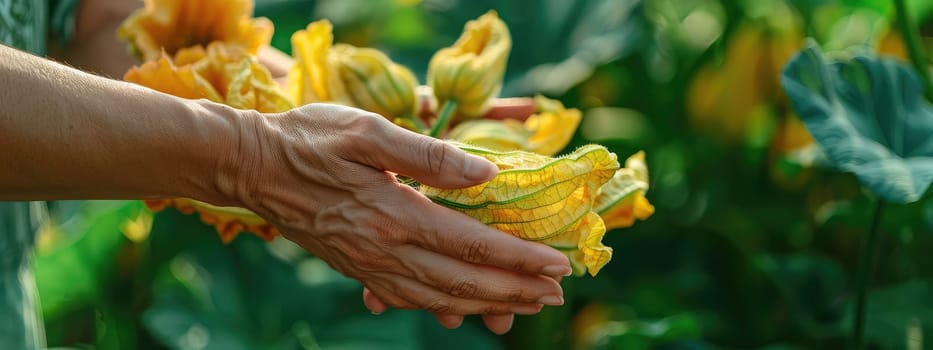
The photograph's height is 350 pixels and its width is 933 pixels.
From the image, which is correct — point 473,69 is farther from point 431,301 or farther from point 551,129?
point 431,301

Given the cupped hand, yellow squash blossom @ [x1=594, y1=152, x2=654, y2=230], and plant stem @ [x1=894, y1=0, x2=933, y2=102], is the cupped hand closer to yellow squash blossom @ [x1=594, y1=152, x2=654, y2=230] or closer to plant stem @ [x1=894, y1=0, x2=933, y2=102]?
yellow squash blossom @ [x1=594, y1=152, x2=654, y2=230]

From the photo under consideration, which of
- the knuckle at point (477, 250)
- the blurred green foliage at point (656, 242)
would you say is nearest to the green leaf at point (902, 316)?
the blurred green foliage at point (656, 242)

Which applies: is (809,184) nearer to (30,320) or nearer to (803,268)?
(803,268)

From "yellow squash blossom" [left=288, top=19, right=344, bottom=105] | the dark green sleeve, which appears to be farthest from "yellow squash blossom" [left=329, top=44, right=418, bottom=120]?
the dark green sleeve

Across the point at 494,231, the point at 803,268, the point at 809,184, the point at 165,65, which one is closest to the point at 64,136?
the point at 165,65

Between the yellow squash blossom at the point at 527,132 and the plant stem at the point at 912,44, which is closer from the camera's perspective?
the yellow squash blossom at the point at 527,132

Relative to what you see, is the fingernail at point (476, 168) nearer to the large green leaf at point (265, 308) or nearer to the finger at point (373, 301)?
the finger at point (373, 301)
